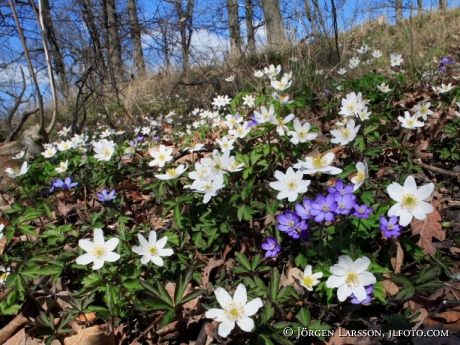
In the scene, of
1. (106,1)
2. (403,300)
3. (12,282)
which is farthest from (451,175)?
(106,1)

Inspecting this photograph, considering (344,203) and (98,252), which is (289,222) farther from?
(98,252)

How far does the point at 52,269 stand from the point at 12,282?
18cm

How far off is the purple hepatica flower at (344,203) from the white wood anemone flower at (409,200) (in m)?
0.15

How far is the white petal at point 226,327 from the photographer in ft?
3.93

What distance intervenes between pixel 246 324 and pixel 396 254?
2.88 ft

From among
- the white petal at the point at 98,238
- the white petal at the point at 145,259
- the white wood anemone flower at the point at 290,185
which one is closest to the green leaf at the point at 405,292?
the white wood anemone flower at the point at 290,185

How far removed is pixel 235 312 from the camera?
124 centimetres

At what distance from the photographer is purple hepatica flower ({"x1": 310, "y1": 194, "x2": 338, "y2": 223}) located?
1.46 metres

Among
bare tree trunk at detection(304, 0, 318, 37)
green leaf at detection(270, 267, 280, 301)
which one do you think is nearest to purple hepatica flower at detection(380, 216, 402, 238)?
green leaf at detection(270, 267, 280, 301)

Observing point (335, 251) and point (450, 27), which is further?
point (450, 27)

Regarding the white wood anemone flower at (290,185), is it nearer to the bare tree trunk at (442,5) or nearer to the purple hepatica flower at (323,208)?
the purple hepatica flower at (323,208)

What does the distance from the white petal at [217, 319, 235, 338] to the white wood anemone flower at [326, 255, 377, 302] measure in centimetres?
40

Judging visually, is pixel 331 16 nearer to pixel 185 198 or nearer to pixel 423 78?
pixel 423 78

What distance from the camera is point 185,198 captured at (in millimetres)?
1954
